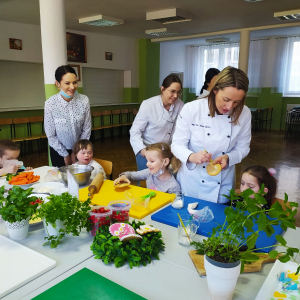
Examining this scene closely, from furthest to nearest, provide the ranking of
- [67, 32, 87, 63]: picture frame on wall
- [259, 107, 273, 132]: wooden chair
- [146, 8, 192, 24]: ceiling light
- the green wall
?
[259, 107, 273, 132]: wooden chair, the green wall, [67, 32, 87, 63]: picture frame on wall, [146, 8, 192, 24]: ceiling light

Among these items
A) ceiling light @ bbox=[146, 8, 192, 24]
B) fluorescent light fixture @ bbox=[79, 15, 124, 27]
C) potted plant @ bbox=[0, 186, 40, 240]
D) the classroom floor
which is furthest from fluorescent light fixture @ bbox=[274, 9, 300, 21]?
potted plant @ bbox=[0, 186, 40, 240]

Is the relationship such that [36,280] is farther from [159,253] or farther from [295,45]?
[295,45]

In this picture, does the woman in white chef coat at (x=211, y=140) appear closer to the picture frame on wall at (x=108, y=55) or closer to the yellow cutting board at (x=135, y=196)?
the yellow cutting board at (x=135, y=196)

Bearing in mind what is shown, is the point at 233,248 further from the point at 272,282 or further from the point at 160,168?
the point at 160,168

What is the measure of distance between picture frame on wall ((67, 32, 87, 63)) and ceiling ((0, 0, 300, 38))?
8.8 inches

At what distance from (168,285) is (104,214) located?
416mm

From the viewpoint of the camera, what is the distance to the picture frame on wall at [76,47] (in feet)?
22.2

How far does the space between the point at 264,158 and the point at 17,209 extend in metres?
5.35

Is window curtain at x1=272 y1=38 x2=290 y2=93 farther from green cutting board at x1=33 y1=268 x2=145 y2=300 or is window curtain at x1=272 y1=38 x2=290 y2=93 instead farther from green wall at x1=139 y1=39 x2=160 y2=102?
green cutting board at x1=33 y1=268 x2=145 y2=300

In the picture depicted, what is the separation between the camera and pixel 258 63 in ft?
31.1

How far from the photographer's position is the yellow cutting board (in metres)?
1.51

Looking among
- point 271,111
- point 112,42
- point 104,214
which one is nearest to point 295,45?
point 271,111

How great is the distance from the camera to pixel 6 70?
591 cm

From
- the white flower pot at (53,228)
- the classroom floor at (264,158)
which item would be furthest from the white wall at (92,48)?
the white flower pot at (53,228)
